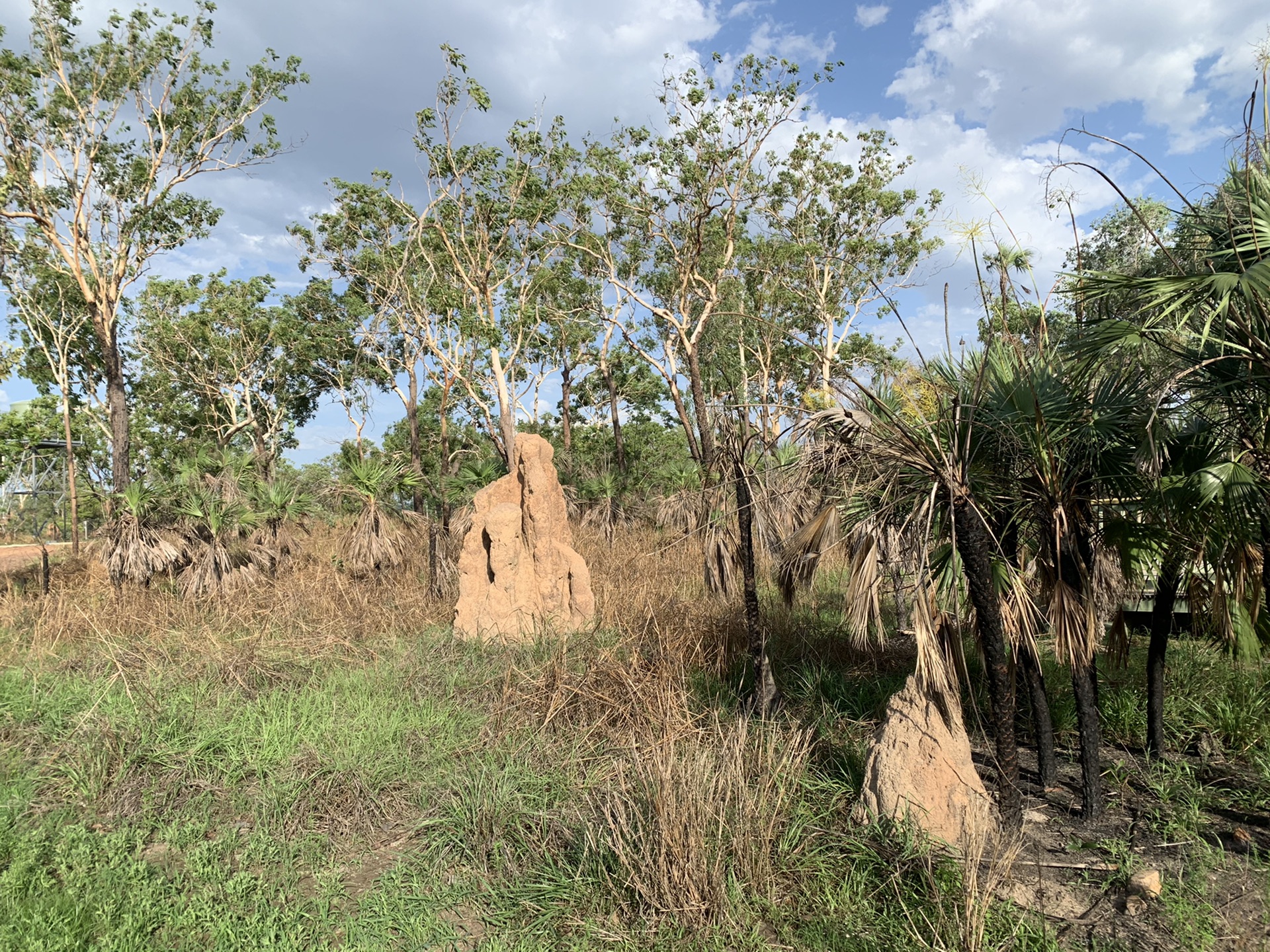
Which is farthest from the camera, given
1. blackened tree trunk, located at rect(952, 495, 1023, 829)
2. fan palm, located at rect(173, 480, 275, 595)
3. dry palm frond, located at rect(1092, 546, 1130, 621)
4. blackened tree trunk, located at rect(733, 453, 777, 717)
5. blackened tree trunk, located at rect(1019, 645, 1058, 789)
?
fan palm, located at rect(173, 480, 275, 595)

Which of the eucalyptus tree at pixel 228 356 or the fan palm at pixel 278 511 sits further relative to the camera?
the eucalyptus tree at pixel 228 356

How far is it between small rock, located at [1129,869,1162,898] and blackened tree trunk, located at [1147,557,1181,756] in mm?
1829

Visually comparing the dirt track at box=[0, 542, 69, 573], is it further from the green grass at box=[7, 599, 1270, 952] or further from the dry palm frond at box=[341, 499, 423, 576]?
the green grass at box=[7, 599, 1270, 952]

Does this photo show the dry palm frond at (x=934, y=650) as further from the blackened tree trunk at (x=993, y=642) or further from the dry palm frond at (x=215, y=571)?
the dry palm frond at (x=215, y=571)

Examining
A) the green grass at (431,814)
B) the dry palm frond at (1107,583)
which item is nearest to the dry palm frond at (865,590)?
the green grass at (431,814)

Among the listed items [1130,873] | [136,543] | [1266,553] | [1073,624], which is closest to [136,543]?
[136,543]

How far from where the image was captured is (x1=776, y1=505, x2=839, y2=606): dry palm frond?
5195 millimetres

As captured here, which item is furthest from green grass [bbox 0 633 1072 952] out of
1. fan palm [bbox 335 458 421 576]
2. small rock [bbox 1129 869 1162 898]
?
fan palm [bbox 335 458 421 576]

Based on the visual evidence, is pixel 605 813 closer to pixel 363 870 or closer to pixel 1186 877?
pixel 363 870

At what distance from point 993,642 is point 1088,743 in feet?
3.73

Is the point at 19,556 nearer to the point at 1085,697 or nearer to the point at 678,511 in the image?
the point at 678,511

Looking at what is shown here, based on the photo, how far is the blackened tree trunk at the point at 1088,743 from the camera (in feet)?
15.0

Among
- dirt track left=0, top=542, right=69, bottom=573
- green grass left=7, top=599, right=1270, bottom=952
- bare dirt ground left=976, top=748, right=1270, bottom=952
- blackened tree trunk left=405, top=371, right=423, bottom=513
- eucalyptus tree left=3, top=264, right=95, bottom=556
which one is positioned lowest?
bare dirt ground left=976, top=748, right=1270, bottom=952

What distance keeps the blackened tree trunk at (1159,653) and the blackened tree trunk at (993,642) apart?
162cm
